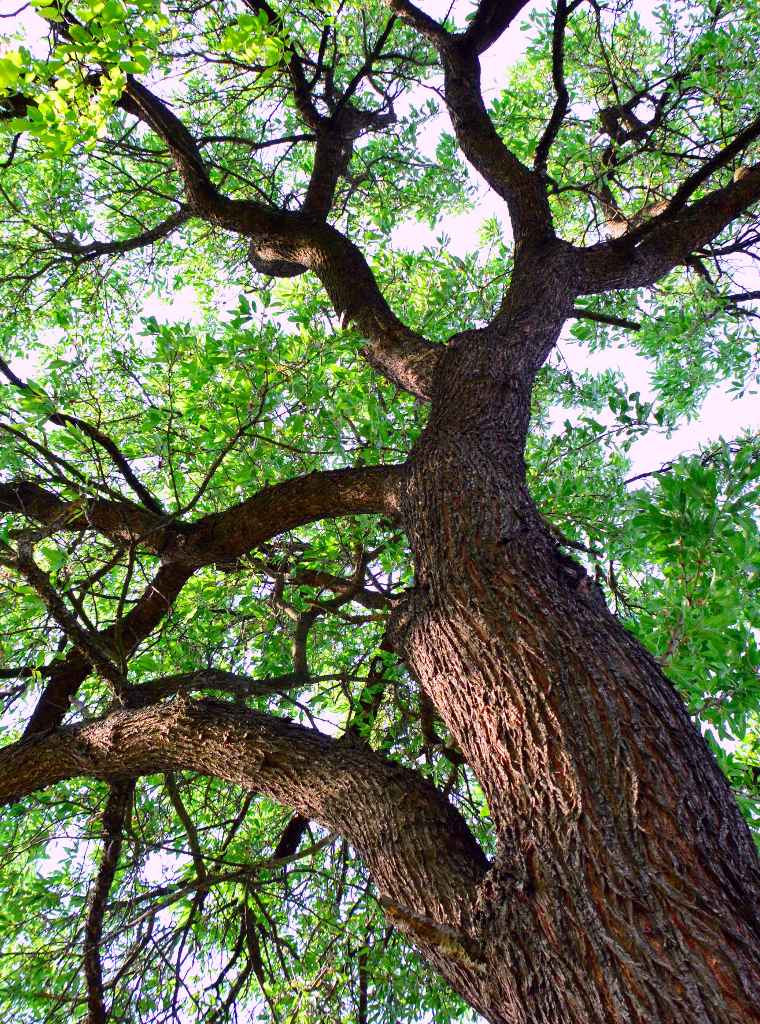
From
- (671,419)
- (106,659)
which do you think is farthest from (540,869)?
(671,419)

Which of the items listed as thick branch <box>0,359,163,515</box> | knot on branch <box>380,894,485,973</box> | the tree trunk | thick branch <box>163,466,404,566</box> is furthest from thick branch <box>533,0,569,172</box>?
knot on branch <box>380,894,485,973</box>

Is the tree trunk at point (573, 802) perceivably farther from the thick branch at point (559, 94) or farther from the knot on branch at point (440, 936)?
the thick branch at point (559, 94)

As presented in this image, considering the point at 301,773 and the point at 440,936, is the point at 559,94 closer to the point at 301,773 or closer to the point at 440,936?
the point at 301,773

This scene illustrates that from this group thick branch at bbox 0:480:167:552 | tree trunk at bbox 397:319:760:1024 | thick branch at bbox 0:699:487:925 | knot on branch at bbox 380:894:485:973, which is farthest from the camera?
thick branch at bbox 0:480:167:552

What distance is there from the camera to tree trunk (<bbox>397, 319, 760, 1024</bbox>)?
150 cm

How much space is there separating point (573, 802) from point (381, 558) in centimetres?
296

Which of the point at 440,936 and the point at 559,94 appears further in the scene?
the point at 559,94

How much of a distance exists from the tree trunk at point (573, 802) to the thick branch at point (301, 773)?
0.21 m

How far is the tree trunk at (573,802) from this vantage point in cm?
150

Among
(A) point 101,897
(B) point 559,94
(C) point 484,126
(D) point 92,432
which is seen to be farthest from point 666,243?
(A) point 101,897

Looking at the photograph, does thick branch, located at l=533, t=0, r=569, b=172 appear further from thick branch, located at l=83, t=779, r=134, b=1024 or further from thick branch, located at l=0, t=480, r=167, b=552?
thick branch, located at l=83, t=779, r=134, b=1024

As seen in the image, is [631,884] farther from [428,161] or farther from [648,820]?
[428,161]

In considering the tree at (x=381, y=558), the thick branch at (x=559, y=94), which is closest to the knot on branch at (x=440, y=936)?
the tree at (x=381, y=558)

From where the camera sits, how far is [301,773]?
2516mm
